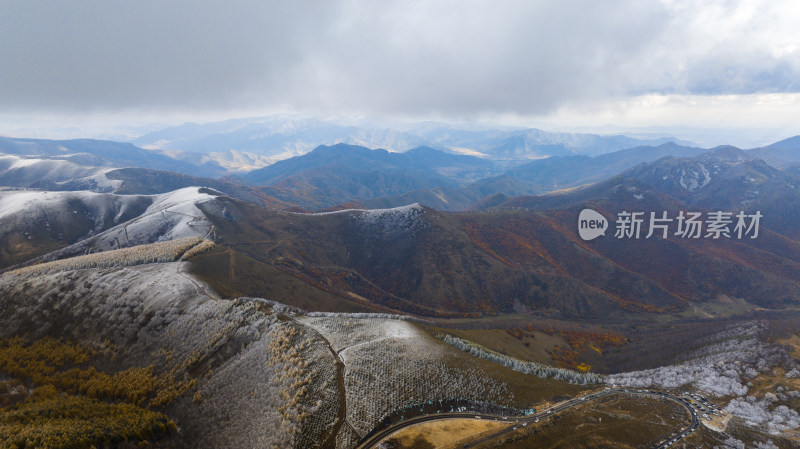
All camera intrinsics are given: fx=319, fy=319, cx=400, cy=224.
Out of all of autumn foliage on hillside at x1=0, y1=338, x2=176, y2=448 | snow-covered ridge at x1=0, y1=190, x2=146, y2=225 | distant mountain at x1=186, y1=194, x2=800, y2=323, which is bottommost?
distant mountain at x1=186, y1=194, x2=800, y2=323

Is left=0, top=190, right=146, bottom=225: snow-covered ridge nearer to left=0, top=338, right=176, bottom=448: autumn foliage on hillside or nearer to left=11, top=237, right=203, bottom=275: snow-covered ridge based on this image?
left=11, top=237, right=203, bottom=275: snow-covered ridge

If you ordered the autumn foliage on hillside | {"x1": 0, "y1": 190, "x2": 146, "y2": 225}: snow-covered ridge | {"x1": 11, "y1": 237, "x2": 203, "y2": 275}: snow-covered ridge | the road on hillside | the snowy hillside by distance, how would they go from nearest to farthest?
the autumn foliage on hillside < the road on hillside < {"x1": 11, "y1": 237, "x2": 203, "y2": 275}: snow-covered ridge < the snowy hillside < {"x1": 0, "y1": 190, "x2": 146, "y2": 225}: snow-covered ridge

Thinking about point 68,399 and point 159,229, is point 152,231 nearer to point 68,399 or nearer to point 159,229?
point 159,229

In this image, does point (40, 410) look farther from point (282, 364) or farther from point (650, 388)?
point (650, 388)

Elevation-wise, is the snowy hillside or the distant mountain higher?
the snowy hillside

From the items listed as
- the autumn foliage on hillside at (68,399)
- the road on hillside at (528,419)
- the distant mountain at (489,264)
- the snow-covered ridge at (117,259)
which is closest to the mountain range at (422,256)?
the distant mountain at (489,264)

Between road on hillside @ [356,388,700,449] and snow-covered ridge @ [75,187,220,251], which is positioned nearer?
road on hillside @ [356,388,700,449]

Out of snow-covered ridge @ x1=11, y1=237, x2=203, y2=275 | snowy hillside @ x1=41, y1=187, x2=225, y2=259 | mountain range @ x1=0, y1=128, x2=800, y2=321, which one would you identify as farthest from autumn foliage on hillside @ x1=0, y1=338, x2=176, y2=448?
snowy hillside @ x1=41, y1=187, x2=225, y2=259

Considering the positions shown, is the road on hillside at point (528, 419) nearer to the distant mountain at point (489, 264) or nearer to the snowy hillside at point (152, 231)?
the distant mountain at point (489, 264)

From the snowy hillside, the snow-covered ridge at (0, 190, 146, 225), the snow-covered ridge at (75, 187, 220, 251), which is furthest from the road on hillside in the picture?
the snow-covered ridge at (0, 190, 146, 225)

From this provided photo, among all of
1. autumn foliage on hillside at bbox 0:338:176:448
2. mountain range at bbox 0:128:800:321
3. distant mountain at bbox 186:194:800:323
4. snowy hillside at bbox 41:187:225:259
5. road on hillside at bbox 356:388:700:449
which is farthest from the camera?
distant mountain at bbox 186:194:800:323

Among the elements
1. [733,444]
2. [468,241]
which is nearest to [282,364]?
[733,444]
